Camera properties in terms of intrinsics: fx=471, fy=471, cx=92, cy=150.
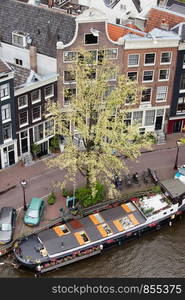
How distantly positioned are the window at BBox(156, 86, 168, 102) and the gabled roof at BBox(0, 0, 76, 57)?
15507 mm

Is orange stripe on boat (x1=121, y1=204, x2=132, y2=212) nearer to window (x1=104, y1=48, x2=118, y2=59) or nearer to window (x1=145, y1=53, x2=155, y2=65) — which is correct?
window (x1=104, y1=48, x2=118, y2=59)

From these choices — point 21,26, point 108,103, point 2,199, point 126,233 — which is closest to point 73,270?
point 126,233

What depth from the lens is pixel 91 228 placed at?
176 ft

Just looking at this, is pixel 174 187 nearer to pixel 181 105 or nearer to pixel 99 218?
pixel 99 218

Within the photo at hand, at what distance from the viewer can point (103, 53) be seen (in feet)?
205

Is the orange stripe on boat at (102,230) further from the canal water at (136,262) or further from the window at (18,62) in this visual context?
the window at (18,62)

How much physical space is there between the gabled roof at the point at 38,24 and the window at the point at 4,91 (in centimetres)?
952

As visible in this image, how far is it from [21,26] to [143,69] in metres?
18.5

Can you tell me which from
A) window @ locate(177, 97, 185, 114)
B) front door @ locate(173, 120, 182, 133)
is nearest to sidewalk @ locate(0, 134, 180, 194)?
front door @ locate(173, 120, 182, 133)

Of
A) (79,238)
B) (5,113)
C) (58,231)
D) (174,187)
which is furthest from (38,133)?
(174,187)

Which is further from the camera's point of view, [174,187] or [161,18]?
[161,18]

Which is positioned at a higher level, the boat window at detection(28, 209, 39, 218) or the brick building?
the brick building

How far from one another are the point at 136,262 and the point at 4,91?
1007 inches

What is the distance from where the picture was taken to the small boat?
165 feet
